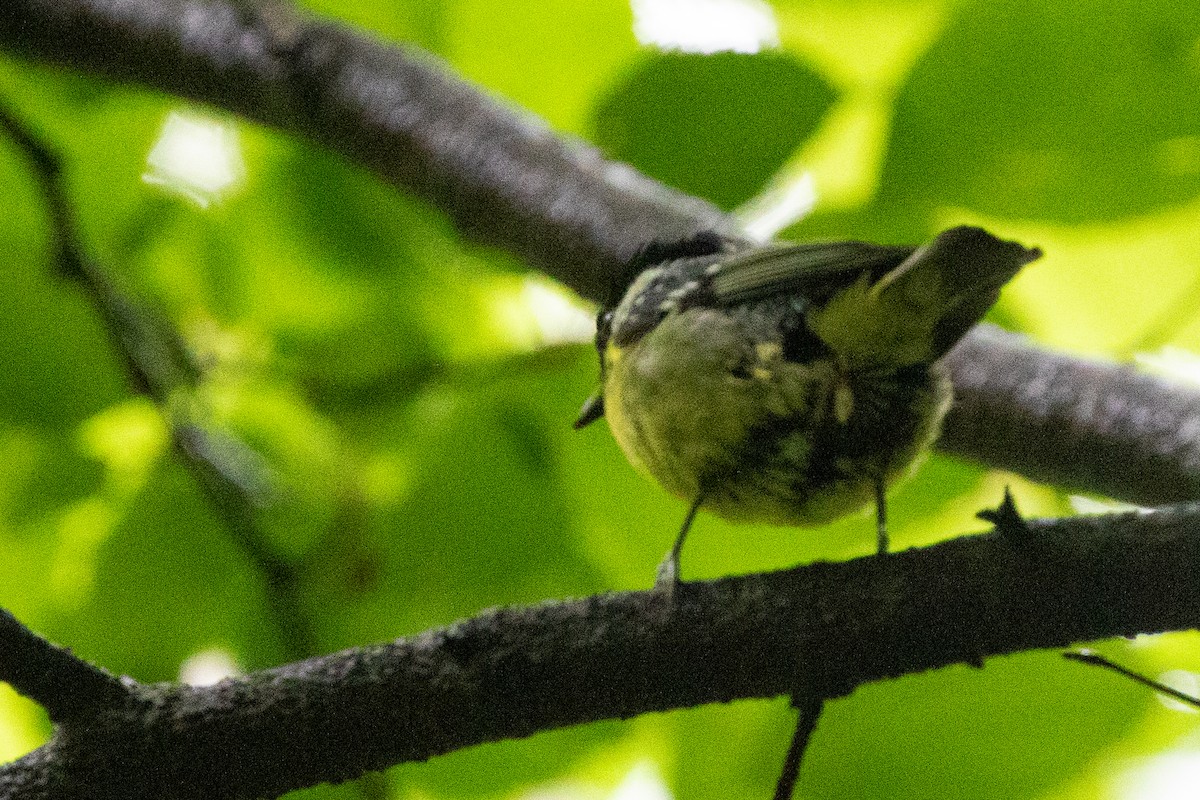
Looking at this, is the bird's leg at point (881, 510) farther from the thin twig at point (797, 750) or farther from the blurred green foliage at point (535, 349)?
the thin twig at point (797, 750)

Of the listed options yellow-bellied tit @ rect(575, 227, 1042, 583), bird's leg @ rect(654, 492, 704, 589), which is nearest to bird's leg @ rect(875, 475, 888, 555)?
yellow-bellied tit @ rect(575, 227, 1042, 583)

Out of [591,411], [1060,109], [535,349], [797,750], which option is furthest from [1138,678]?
[535,349]

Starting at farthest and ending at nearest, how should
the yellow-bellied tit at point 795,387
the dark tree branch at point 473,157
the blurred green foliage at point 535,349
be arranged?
the dark tree branch at point 473,157, the yellow-bellied tit at point 795,387, the blurred green foliage at point 535,349

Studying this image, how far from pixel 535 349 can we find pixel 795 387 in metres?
0.84

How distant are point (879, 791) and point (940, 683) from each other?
0.17 m

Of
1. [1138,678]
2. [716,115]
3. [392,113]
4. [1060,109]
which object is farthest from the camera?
[392,113]

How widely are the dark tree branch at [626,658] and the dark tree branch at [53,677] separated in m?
0.02

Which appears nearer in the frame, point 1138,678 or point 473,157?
point 1138,678

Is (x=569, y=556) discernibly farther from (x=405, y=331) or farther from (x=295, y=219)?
(x=295, y=219)

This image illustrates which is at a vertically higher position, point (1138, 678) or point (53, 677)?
point (53, 677)

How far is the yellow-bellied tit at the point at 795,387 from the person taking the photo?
177 cm

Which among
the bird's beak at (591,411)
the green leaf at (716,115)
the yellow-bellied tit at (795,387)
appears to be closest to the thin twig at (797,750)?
the yellow-bellied tit at (795,387)

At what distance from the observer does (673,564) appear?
5.47ft

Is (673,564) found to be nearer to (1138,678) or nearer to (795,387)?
(795,387)
